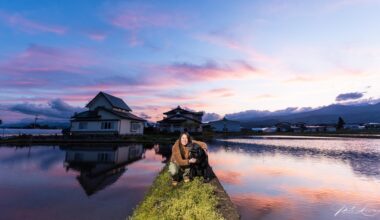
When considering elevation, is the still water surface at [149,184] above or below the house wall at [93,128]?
below

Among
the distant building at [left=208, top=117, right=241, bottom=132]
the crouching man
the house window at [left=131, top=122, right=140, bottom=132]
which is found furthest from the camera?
the distant building at [left=208, top=117, right=241, bottom=132]

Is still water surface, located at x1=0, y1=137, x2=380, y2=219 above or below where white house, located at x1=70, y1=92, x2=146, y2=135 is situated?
below

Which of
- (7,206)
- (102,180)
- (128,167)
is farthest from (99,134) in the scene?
(7,206)

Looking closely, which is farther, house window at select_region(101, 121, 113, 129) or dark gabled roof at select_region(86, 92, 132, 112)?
dark gabled roof at select_region(86, 92, 132, 112)

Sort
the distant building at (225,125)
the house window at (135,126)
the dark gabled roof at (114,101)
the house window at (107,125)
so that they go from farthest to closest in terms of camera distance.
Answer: the distant building at (225,125) < the house window at (135,126) < the dark gabled roof at (114,101) < the house window at (107,125)

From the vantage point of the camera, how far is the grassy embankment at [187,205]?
731 cm

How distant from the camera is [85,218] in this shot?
31.4 ft

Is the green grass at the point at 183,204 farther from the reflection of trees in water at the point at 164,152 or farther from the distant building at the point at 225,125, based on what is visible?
the distant building at the point at 225,125

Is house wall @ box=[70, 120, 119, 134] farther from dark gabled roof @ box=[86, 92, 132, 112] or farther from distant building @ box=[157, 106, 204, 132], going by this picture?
distant building @ box=[157, 106, 204, 132]

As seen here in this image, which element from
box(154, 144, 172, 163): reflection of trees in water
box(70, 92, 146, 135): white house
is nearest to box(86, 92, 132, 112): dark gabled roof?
box(70, 92, 146, 135): white house

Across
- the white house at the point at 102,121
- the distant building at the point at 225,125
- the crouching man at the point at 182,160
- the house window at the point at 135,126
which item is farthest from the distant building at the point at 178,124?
the crouching man at the point at 182,160

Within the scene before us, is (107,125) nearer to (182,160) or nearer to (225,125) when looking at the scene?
(182,160)

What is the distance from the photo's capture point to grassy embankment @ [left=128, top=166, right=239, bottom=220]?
7309mm

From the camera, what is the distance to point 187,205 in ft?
25.6
